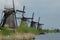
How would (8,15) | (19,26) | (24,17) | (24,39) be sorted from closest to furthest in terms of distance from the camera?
(24,39), (19,26), (8,15), (24,17)

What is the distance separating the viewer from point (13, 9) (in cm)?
4266

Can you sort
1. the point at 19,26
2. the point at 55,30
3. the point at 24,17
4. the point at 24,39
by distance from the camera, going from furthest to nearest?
the point at 55,30 < the point at 24,17 < the point at 19,26 < the point at 24,39

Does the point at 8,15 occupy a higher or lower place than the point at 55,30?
higher

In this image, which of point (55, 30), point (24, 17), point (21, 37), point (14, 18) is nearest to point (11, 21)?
point (14, 18)

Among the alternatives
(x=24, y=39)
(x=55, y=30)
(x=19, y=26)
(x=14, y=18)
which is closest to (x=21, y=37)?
(x=24, y=39)

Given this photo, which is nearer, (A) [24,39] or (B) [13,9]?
(A) [24,39]

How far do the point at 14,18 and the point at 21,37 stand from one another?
44.4 ft

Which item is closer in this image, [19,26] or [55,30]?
[19,26]

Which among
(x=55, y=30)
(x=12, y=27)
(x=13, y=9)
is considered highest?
(x=13, y=9)

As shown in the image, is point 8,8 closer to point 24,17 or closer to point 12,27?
point 12,27

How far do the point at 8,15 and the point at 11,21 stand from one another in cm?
119

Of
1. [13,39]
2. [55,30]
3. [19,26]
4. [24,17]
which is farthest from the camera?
[55,30]

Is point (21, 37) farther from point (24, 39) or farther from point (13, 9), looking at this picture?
point (13, 9)

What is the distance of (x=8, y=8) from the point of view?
1655 inches
